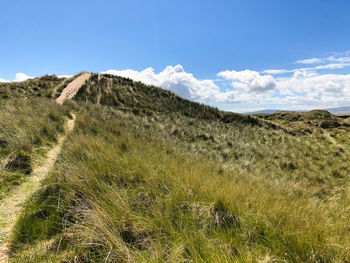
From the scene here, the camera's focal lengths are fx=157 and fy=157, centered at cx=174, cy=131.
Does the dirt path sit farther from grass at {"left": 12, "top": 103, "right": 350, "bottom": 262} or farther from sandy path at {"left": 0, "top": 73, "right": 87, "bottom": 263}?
grass at {"left": 12, "top": 103, "right": 350, "bottom": 262}

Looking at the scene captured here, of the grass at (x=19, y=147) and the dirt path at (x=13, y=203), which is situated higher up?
the grass at (x=19, y=147)

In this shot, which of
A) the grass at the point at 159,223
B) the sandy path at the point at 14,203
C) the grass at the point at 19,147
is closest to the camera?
the grass at the point at 159,223

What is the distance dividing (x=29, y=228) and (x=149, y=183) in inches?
63.9

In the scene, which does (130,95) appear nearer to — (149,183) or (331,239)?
(149,183)

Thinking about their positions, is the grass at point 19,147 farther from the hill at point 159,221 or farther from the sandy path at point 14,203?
the hill at point 159,221

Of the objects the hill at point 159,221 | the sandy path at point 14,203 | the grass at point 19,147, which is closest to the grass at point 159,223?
the hill at point 159,221

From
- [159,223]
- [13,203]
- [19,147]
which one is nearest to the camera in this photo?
[159,223]

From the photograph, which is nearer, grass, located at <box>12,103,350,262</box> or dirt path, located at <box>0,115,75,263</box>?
grass, located at <box>12,103,350,262</box>

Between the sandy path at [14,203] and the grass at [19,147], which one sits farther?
the grass at [19,147]

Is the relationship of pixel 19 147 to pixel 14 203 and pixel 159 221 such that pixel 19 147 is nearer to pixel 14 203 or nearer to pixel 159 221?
pixel 14 203

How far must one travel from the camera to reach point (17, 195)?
2629mm

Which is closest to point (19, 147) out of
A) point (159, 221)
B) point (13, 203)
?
point (13, 203)

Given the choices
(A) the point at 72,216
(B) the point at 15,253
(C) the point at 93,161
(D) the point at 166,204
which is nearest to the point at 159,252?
(D) the point at 166,204

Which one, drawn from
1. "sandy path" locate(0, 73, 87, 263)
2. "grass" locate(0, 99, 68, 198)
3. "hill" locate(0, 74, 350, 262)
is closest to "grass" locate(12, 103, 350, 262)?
"hill" locate(0, 74, 350, 262)
